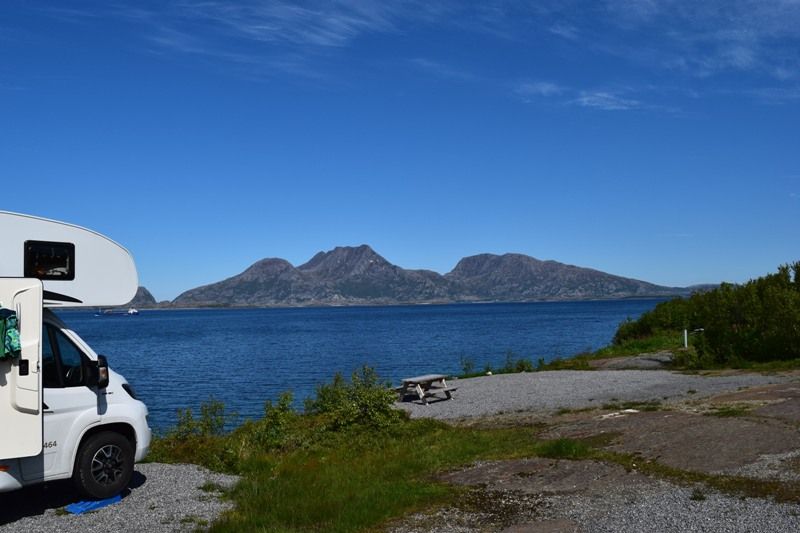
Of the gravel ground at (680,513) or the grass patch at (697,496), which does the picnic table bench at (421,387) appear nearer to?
the gravel ground at (680,513)

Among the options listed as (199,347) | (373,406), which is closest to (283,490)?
(373,406)

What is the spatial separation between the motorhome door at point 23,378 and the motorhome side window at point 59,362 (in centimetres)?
86

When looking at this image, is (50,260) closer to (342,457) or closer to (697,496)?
(342,457)

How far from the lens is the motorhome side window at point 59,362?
9.44m

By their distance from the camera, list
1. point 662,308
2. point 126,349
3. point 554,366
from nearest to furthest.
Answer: point 554,366
point 662,308
point 126,349

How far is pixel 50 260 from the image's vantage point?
954 centimetres

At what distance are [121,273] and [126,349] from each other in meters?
66.1

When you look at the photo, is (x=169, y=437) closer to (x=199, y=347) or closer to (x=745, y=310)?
(x=745, y=310)

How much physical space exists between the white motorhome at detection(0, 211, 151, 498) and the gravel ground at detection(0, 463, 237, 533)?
18.0 inches

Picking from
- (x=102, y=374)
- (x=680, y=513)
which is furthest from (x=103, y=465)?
(x=680, y=513)

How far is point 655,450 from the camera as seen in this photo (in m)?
11.6

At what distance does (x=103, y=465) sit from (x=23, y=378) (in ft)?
6.42

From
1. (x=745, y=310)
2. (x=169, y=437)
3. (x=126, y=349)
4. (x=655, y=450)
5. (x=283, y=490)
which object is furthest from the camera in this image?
(x=126, y=349)

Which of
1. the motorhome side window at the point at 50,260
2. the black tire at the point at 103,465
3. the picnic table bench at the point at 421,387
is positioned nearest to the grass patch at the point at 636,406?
the picnic table bench at the point at 421,387
